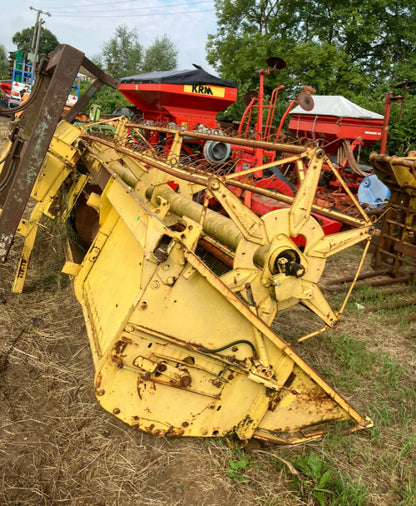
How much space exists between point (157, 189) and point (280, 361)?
6.36ft

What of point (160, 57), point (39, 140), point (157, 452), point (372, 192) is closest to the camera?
point (157, 452)

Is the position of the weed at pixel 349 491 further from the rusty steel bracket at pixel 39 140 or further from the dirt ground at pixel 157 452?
the rusty steel bracket at pixel 39 140

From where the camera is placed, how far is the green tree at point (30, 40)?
63.1m

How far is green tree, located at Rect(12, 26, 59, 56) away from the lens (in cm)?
6312

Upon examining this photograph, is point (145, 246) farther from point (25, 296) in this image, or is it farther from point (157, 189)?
point (25, 296)

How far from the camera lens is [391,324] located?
4.14 m

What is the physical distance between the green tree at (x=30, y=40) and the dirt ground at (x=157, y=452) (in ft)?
229

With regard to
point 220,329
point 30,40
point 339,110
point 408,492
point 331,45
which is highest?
point 30,40

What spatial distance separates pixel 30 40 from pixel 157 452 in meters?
83.8

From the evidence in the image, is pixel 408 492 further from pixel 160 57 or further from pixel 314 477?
pixel 160 57

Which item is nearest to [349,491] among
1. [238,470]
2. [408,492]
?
[408,492]

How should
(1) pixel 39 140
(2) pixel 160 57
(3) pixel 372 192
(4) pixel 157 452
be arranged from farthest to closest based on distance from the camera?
1. (2) pixel 160 57
2. (3) pixel 372 192
3. (1) pixel 39 140
4. (4) pixel 157 452

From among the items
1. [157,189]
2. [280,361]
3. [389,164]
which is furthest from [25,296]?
[389,164]

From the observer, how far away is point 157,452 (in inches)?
89.3
